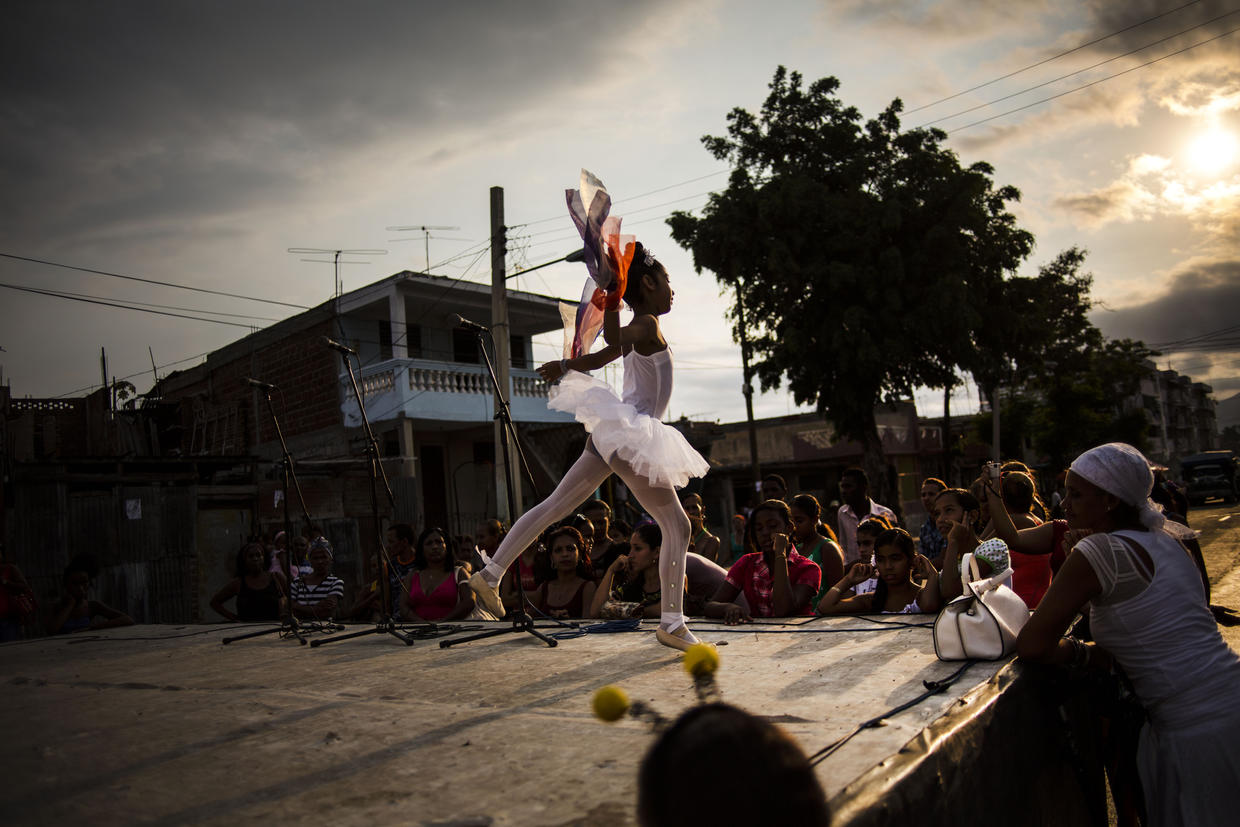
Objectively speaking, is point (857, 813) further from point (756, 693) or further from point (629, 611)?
point (629, 611)

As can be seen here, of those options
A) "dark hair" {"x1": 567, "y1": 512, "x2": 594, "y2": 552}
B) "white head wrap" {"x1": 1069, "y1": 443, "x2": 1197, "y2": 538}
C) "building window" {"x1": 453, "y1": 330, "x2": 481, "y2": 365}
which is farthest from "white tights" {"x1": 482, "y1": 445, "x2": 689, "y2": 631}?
"building window" {"x1": 453, "y1": 330, "x2": 481, "y2": 365}

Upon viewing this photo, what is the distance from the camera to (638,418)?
3621 mm

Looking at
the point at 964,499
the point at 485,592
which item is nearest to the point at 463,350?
the point at 964,499

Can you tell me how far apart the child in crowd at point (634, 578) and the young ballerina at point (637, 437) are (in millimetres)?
1711

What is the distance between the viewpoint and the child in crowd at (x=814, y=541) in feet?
18.7

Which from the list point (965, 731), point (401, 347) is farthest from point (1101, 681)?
point (401, 347)

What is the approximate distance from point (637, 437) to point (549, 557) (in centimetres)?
317

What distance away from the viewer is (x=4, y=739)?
8.38 ft

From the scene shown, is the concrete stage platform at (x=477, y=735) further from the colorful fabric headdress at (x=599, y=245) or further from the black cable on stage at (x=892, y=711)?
the colorful fabric headdress at (x=599, y=245)

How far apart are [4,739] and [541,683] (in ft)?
5.38

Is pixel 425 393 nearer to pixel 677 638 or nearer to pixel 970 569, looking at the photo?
pixel 677 638

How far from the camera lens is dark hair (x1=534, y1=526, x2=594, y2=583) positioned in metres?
6.21

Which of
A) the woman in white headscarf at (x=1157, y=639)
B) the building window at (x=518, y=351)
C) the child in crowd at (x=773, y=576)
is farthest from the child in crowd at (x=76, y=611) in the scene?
the building window at (x=518, y=351)

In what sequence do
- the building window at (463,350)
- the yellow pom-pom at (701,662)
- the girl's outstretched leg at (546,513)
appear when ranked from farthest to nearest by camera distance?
the building window at (463,350), the girl's outstretched leg at (546,513), the yellow pom-pom at (701,662)
